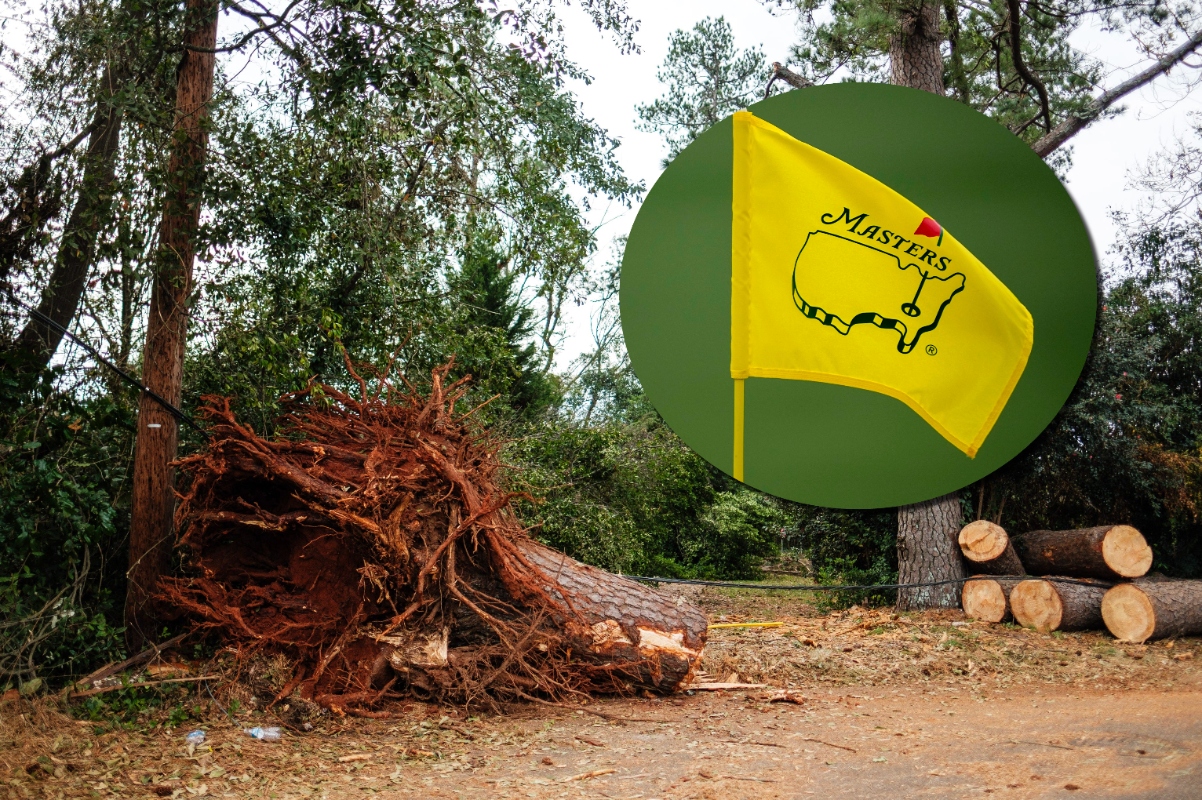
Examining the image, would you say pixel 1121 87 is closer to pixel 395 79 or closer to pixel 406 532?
pixel 395 79

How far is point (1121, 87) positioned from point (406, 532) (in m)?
7.84

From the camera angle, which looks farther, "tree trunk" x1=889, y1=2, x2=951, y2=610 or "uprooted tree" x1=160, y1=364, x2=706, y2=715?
"tree trunk" x1=889, y1=2, x2=951, y2=610

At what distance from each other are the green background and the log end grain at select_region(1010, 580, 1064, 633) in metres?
5.18

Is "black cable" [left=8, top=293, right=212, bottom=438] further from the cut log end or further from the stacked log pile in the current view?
the cut log end

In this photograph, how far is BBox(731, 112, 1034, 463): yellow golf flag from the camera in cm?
336

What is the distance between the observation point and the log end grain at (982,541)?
867cm

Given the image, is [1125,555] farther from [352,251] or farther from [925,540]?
[352,251]

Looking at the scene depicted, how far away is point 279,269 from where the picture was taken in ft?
21.5

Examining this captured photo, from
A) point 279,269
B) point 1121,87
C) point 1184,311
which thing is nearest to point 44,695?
point 279,269

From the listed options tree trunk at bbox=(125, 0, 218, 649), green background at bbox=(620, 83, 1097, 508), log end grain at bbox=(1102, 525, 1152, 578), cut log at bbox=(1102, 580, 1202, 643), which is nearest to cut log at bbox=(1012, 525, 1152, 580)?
log end grain at bbox=(1102, 525, 1152, 578)

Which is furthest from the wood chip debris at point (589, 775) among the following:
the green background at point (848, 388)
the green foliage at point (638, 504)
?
the green foliage at point (638, 504)

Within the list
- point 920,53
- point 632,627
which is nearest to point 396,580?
point 632,627

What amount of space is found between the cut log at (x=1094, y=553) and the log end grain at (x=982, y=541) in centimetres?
47

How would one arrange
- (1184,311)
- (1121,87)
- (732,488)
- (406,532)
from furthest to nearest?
1. (732,488)
2. (1184,311)
3. (1121,87)
4. (406,532)
